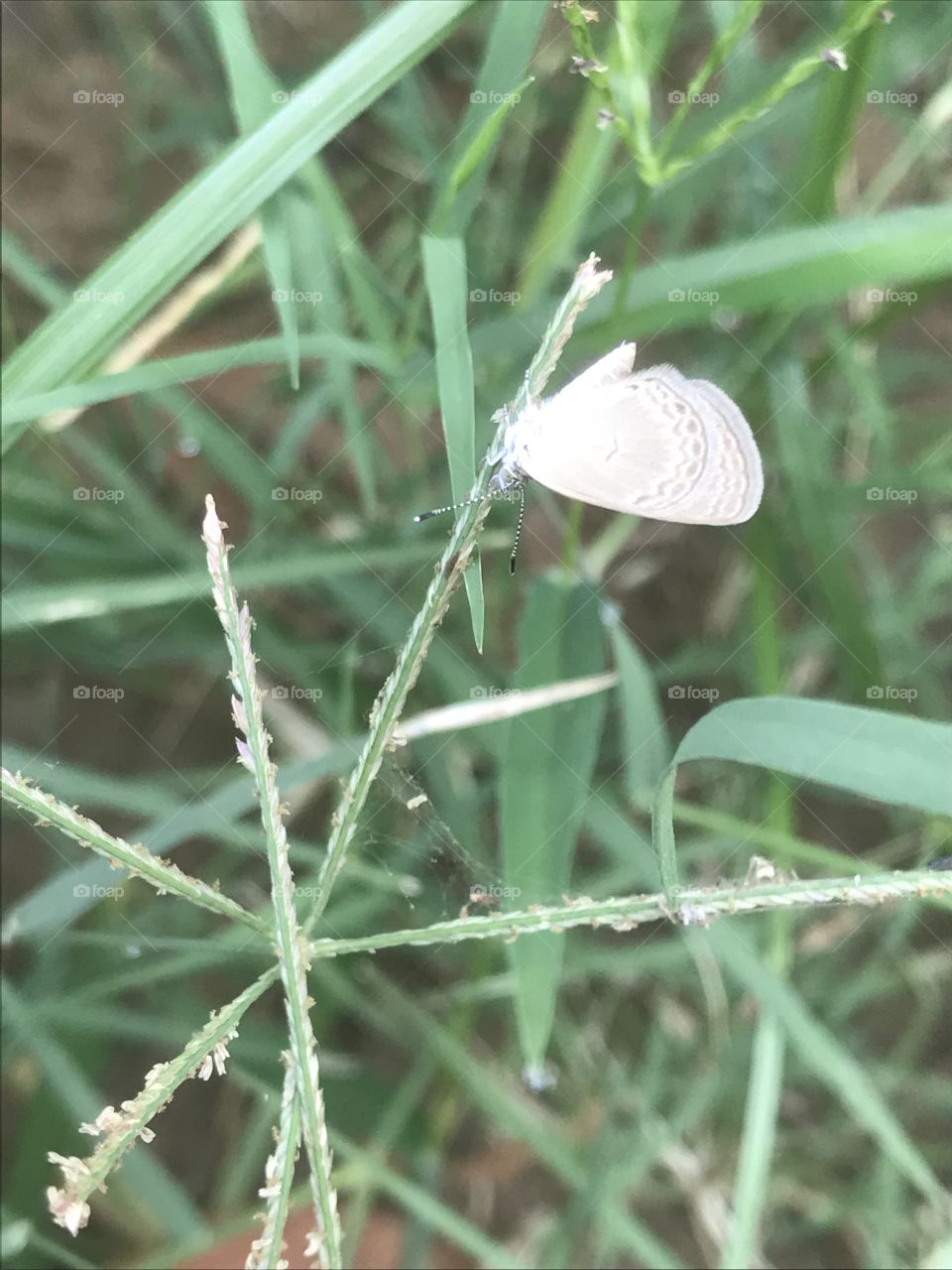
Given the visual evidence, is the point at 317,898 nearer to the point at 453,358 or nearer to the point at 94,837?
the point at 94,837

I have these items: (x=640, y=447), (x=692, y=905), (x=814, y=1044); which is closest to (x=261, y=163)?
(x=640, y=447)

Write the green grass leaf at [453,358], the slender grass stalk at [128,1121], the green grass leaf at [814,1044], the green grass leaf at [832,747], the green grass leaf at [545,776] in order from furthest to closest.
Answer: the green grass leaf at [814,1044], the green grass leaf at [545,776], the green grass leaf at [453,358], the green grass leaf at [832,747], the slender grass stalk at [128,1121]

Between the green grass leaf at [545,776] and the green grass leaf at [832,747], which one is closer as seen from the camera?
the green grass leaf at [832,747]

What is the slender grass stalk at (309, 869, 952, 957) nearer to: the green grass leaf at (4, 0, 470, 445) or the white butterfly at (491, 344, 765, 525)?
the white butterfly at (491, 344, 765, 525)

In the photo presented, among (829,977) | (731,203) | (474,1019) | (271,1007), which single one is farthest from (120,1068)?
(731,203)

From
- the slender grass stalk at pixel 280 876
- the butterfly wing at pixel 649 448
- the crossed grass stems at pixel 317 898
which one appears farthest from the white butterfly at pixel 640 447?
the slender grass stalk at pixel 280 876

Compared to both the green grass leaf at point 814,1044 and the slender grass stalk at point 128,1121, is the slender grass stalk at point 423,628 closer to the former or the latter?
the slender grass stalk at point 128,1121
